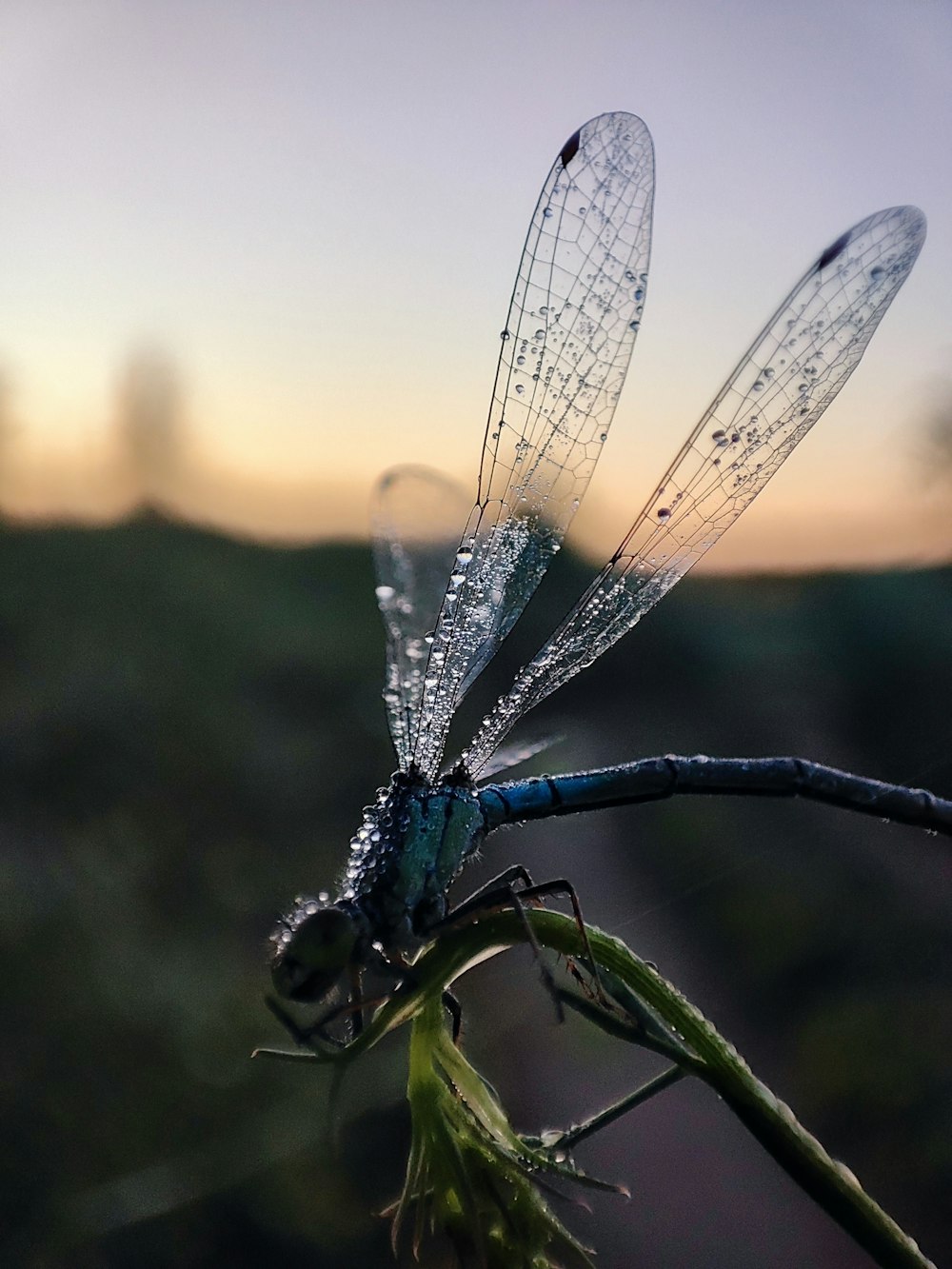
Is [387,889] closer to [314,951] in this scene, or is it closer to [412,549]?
[314,951]

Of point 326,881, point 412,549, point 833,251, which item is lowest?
point 326,881

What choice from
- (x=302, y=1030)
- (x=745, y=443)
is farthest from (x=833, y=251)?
(x=302, y=1030)

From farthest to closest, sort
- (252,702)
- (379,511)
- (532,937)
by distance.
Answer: (252,702)
(379,511)
(532,937)

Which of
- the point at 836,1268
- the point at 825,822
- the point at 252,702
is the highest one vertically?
the point at 252,702

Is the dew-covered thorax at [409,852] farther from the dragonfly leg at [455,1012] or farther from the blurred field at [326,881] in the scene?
the blurred field at [326,881]

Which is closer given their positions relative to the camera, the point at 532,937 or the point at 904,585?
the point at 532,937

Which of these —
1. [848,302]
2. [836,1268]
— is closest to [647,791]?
[848,302]

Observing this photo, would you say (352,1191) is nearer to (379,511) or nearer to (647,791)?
(647,791)
